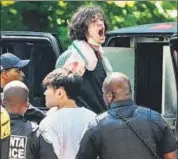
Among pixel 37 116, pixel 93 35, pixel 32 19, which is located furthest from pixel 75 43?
pixel 32 19

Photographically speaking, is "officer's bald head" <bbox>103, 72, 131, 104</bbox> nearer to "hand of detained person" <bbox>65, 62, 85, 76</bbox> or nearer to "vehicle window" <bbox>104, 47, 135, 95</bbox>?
"hand of detained person" <bbox>65, 62, 85, 76</bbox>

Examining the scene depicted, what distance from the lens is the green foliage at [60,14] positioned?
39.2ft

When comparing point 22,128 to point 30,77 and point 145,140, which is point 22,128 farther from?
point 30,77

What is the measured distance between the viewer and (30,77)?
22.6ft

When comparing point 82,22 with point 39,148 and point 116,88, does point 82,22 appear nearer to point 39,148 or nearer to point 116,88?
point 116,88

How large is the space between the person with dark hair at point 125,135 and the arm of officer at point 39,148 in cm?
19

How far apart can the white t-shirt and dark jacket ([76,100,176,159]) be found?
151 millimetres

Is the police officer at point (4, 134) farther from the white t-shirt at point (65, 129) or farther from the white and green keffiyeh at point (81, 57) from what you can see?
the white and green keffiyeh at point (81, 57)

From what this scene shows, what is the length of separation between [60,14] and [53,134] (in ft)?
24.2

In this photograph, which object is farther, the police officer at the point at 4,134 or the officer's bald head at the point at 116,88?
the officer's bald head at the point at 116,88

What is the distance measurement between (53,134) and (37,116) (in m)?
0.73

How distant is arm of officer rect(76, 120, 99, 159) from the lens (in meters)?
4.85

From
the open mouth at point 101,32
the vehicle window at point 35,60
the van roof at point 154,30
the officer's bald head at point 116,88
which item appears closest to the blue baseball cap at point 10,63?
the open mouth at point 101,32

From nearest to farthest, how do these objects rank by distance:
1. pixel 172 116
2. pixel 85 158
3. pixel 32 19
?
pixel 85 158
pixel 172 116
pixel 32 19
